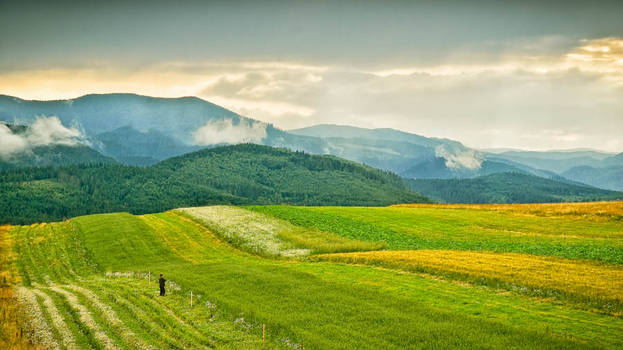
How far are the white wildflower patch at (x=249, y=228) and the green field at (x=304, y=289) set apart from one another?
633 millimetres

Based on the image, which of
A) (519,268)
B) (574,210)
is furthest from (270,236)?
(574,210)

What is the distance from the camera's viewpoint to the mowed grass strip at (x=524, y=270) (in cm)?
3484

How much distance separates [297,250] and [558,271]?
3489cm

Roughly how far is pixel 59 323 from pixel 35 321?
2490 millimetres

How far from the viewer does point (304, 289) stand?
39.6 m

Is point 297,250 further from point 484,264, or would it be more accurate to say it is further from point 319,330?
point 319,330

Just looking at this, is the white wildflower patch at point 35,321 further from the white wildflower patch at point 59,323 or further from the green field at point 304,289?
the white wildflower patch at point 59,323

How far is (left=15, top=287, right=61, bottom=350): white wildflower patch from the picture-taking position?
29.0 metres

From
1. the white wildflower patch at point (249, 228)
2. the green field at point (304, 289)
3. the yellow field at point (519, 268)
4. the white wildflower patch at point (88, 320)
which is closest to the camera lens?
the green field at point (304, 289)

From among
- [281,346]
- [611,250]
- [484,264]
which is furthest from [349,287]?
[611,250]

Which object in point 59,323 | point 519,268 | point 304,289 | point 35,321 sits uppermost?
point 519,268

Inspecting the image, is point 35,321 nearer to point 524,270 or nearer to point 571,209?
point 524,270

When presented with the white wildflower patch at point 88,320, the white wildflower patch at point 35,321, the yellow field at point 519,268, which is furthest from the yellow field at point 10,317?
the yellow field at point 519,268

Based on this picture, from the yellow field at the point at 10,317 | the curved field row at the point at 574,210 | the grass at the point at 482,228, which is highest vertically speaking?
the curved field row at the point at 574,210
